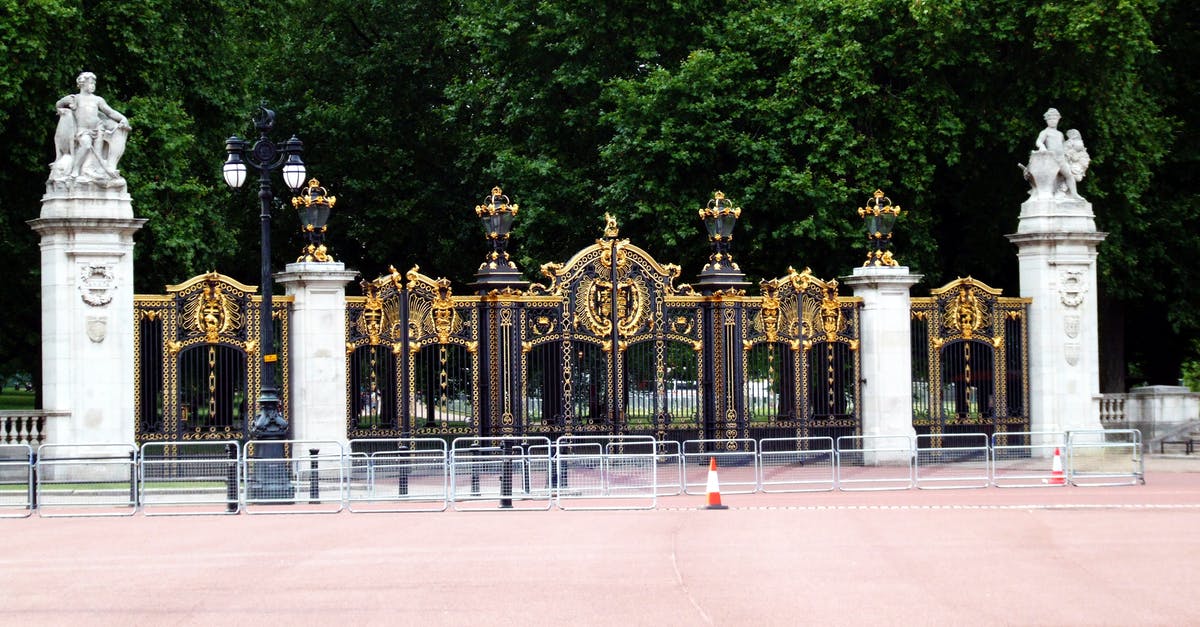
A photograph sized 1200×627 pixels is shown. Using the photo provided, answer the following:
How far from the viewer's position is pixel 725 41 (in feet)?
116

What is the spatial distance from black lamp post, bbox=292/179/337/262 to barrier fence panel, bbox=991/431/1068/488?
32.7 feet

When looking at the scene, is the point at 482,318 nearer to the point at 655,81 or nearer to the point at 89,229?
the point at 89,229

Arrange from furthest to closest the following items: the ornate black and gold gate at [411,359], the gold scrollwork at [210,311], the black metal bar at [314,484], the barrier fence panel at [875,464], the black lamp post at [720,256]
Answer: the black lamp post at [720,256] < the ornate black and gold gate at [411,359] < the gold scrollwork at [210,311] < the barrier fence panel at [875,464] < the black metal bar at [314,484]

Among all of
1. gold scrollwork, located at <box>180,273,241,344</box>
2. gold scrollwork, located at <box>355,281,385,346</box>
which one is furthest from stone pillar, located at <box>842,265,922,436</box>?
gold scrollwork, located at <box>180,273,241,344</box>

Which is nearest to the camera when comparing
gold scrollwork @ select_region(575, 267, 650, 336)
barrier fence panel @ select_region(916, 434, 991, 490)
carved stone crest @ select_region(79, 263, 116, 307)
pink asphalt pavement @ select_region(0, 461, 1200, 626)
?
pink asphalt pavement @ select_region(0, 461, 1200, 626)

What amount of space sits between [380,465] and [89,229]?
546 centimetres

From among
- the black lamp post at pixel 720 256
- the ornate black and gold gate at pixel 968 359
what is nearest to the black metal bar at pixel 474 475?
the black lamp post at pixel 720 256

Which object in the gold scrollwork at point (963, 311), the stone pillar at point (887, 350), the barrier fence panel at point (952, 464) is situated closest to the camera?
the barrier fence panel at point (952, 464)

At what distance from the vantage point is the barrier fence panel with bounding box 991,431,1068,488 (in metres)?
24.6

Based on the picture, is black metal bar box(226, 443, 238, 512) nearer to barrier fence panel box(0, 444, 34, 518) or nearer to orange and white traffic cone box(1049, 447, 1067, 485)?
barrier fence panel box(0, 444, 34, 518)

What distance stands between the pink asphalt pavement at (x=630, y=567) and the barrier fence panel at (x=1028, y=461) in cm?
282

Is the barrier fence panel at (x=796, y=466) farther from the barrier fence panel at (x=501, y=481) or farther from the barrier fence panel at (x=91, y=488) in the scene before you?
the barrier fence panel at (x=91, y=488)

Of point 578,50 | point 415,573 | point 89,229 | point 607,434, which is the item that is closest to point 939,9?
point 578,50

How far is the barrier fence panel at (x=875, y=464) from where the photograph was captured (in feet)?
80.4
